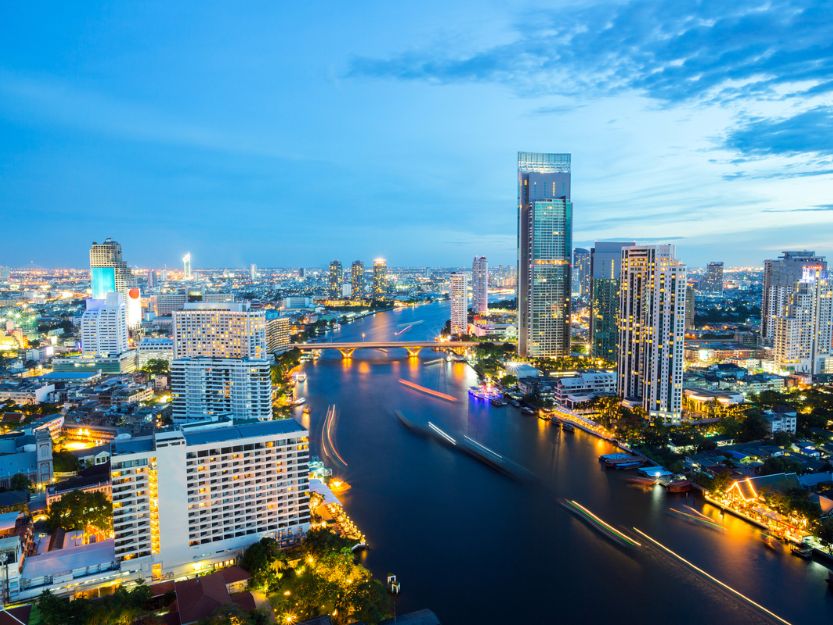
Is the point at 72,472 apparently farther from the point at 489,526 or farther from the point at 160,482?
the point at 489,526

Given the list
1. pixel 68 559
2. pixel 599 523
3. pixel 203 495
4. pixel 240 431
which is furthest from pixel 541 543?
pixel 68 559

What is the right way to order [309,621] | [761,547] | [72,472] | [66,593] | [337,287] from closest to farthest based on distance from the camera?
[309,621] < [66,593] < [761,547] < [72,472] < [337,287]

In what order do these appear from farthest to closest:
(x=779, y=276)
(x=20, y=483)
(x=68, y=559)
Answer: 1. (x=779, y=276)
2. (x=20, y=483)
3. (x=68, y=559)

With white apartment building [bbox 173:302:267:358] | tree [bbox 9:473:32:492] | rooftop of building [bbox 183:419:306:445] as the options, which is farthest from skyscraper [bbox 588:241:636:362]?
tree [bbox 9:473:32:492]

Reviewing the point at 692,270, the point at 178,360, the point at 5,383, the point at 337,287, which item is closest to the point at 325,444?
the point at 178,360

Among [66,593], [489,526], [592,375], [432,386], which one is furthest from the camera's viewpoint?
[432,386]

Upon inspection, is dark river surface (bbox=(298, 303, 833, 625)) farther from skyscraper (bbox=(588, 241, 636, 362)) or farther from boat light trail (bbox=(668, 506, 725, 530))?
skyscraper (bbox=(588, 241, 636, 362))

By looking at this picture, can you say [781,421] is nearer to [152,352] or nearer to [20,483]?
[20,483]
